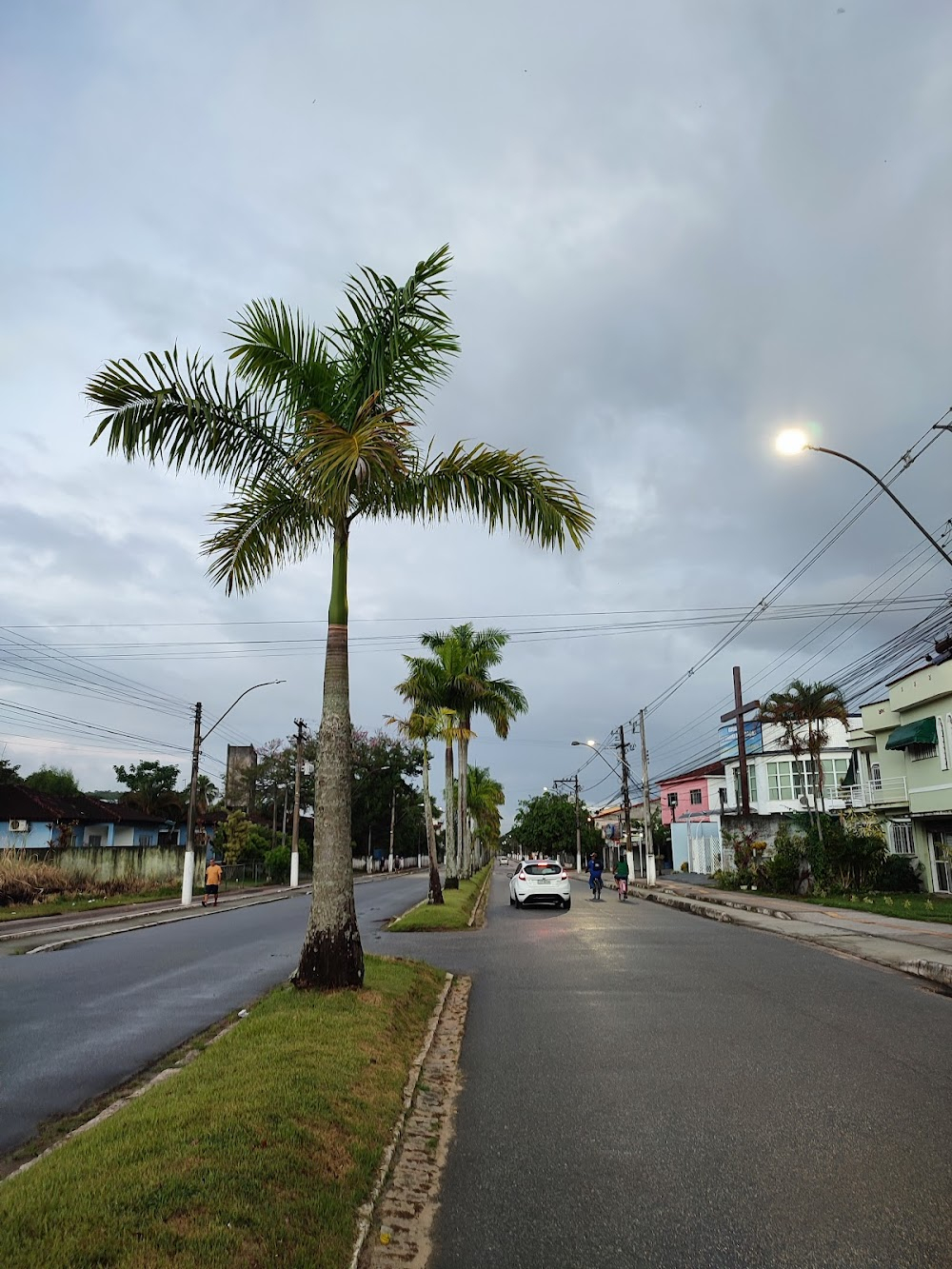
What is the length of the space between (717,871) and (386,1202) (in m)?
39.3

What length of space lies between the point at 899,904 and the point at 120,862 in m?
28.4

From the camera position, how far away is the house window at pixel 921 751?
1236 inches

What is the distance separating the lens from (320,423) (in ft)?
30.1

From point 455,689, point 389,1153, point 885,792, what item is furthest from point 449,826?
point 389,1153

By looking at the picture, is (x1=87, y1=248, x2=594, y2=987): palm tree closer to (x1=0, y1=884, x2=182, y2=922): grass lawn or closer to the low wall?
(x1=0, y1=884, x2=182, y2=922): grass lawn

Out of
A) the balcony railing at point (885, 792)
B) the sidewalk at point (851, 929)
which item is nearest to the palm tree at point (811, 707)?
the balcony railing at point (885, 792)

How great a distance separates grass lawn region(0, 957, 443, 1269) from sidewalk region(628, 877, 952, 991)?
993 cm

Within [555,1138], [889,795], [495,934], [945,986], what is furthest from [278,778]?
[555,1138]

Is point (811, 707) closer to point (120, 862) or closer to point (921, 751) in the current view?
point (921, 751)

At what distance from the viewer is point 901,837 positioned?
36.0 m

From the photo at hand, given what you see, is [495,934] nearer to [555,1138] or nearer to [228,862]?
[555,1138]

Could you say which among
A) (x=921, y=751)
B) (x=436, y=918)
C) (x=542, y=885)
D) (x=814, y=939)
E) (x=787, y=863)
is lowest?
(x=814, y=939)

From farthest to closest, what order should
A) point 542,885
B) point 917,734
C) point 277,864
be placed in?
point 277,864 → point 917,734 → point 542,885

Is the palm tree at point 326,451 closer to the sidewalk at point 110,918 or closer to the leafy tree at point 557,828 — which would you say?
the sidewalk at point 110,918
